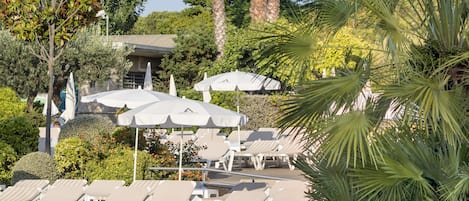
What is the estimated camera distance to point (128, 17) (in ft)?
162

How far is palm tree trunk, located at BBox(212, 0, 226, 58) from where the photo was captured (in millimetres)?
32406

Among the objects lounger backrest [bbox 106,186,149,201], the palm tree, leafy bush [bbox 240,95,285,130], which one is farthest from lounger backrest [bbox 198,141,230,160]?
the palm tree

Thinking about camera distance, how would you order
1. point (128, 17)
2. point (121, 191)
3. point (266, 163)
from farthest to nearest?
1. point (128, 17)
2. point (266, 163)
3. point (121, 191)

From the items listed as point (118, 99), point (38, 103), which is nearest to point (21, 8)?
point (118, 99)

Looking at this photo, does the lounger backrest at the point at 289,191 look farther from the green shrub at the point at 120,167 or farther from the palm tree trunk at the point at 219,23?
the palm tree trunk at the point at 219,23

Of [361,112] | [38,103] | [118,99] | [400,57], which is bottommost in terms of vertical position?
[38,103]

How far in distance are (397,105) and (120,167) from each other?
9685 mm

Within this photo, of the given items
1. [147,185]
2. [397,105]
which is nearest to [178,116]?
[147,185]

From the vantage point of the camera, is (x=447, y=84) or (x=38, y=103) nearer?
(x=447, y=84)

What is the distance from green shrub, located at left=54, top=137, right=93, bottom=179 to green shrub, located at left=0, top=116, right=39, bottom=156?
1.24 meters

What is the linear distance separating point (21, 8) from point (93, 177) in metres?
4.17

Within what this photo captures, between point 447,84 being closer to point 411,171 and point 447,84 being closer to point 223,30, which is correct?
point 411,171

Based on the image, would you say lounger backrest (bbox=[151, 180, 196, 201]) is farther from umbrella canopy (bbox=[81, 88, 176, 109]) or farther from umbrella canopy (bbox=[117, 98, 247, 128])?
umbrella canopy (bbox=[81, 88, 176, 109])

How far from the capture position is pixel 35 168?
1532 cm
